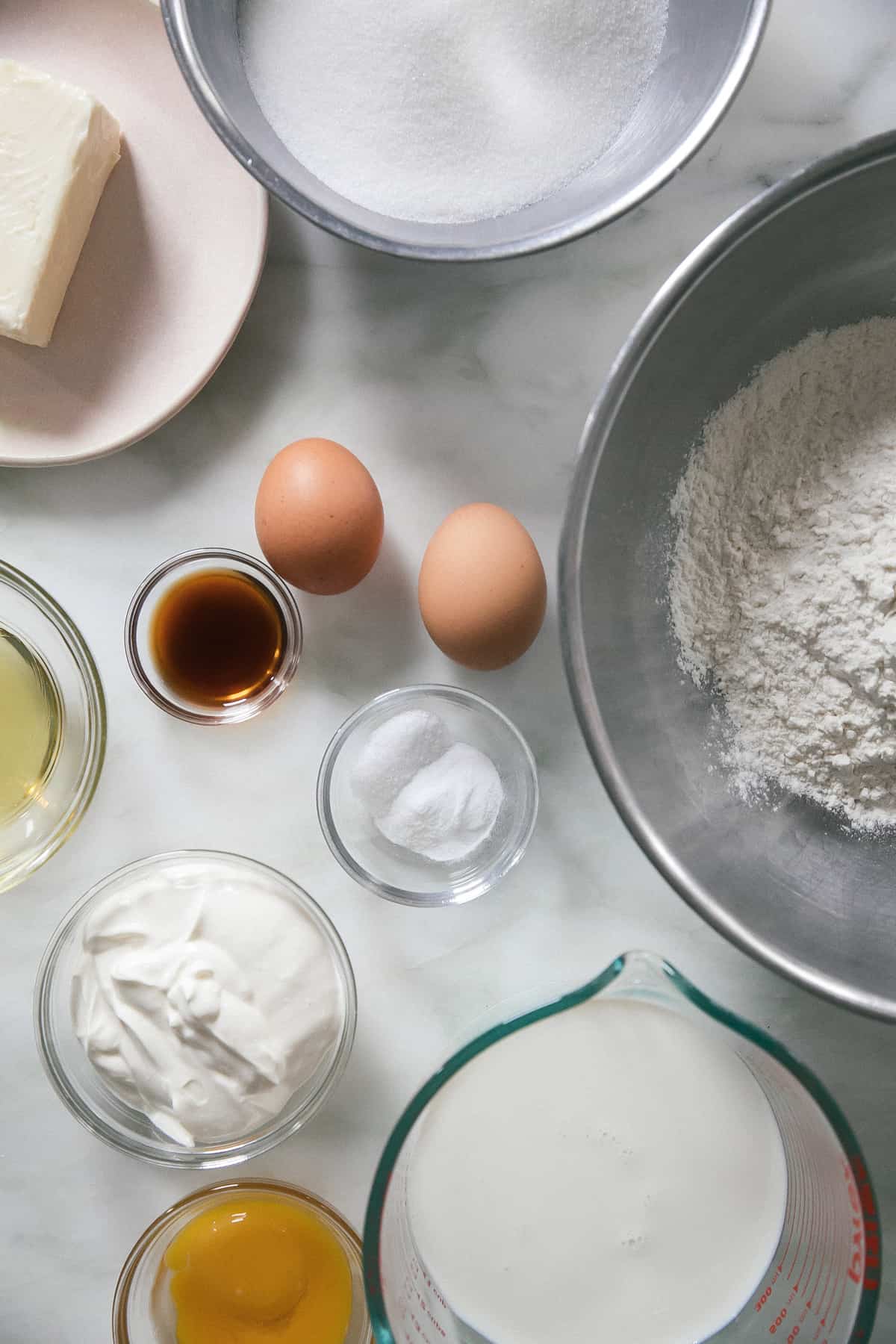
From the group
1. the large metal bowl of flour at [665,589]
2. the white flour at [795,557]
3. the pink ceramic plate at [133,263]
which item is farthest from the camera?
the pink ceramic plate at [133,263]

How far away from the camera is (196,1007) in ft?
3.65

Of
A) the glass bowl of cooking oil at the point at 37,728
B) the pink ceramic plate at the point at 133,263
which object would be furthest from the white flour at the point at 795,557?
the glass bowl of cooking oil at the point at 37,728

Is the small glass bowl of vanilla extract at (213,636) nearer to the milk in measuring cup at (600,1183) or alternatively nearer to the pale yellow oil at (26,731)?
the pale yellow oil at (26,731)

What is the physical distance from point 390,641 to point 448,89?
24.2 inches

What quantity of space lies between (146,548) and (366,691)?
12.8 inches

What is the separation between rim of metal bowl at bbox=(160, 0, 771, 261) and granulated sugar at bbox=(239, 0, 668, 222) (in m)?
0.11

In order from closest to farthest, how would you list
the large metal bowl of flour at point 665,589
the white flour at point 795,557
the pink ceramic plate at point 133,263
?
1. the large metal bowl of flour at point 665,589
2. the white flour at point 795,557
3. the pink ceramic plate at point 133,263

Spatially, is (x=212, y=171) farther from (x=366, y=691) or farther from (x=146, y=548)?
(x=366, y=691)

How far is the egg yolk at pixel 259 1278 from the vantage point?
124 centimetres

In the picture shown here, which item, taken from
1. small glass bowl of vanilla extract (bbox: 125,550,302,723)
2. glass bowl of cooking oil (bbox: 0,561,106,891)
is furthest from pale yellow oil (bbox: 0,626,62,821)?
small glass bowl of vanilla extract (bbox: 125,550,302,723)

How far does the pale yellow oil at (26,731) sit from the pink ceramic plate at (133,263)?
268 millimetres

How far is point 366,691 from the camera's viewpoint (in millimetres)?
1255

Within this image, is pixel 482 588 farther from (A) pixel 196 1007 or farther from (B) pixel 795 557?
(A) pixel 196 1007

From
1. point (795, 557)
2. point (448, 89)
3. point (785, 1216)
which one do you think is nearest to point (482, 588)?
point (795, 557)
